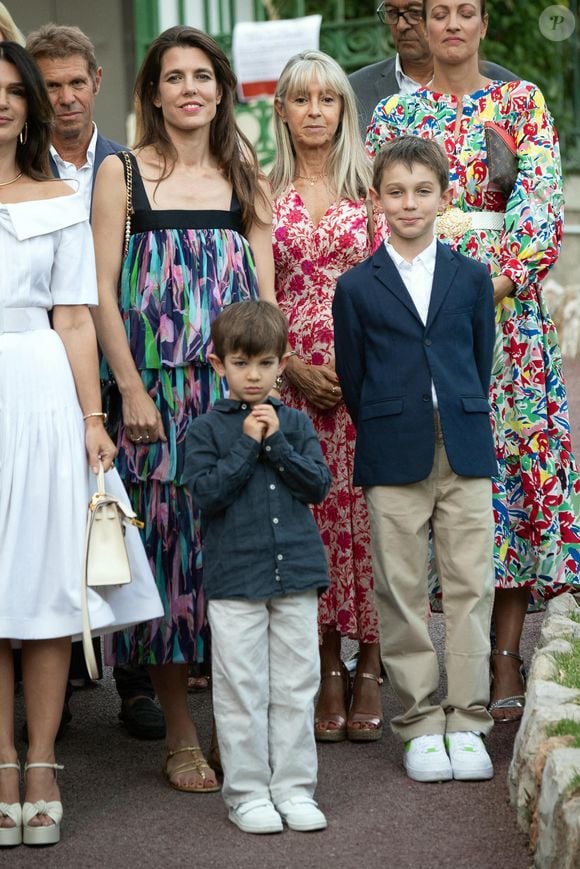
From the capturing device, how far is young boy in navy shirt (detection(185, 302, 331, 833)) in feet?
13.3

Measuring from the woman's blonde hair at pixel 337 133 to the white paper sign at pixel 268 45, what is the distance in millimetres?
6069

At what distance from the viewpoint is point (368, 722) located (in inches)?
192

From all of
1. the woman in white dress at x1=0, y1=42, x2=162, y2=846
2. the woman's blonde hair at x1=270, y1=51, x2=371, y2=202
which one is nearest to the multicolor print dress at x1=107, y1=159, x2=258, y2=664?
the woman in white dress at x1=0, y1=42, x2=162, y2=846

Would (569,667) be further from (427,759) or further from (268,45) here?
(268,45)

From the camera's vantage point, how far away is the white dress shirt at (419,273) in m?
4.54

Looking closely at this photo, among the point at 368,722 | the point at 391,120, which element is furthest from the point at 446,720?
the point at 391,120

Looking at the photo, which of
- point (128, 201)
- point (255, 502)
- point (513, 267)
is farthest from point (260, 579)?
point (513, 267)

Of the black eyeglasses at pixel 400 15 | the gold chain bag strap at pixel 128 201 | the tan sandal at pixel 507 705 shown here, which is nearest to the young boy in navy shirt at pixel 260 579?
the gold chain bag strap at pixel 128 201

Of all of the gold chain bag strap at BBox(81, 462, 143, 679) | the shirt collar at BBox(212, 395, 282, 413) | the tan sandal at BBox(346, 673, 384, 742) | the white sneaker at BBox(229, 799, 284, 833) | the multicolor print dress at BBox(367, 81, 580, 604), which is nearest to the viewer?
the gold chain bag strap at BBox(81, 462, 143, 679)

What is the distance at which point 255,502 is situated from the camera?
4102 millimetres

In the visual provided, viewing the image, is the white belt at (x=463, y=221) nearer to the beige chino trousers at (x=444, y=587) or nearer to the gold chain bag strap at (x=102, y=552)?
the beige chino trousers at (x=444, y=587)

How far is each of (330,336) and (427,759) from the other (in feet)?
4.59

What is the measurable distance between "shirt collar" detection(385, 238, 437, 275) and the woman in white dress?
948mm

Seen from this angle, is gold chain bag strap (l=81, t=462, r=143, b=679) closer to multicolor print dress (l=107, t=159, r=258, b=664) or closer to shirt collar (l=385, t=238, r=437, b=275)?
multicolor print dress (l=107, t=159, r=258, b=664)
